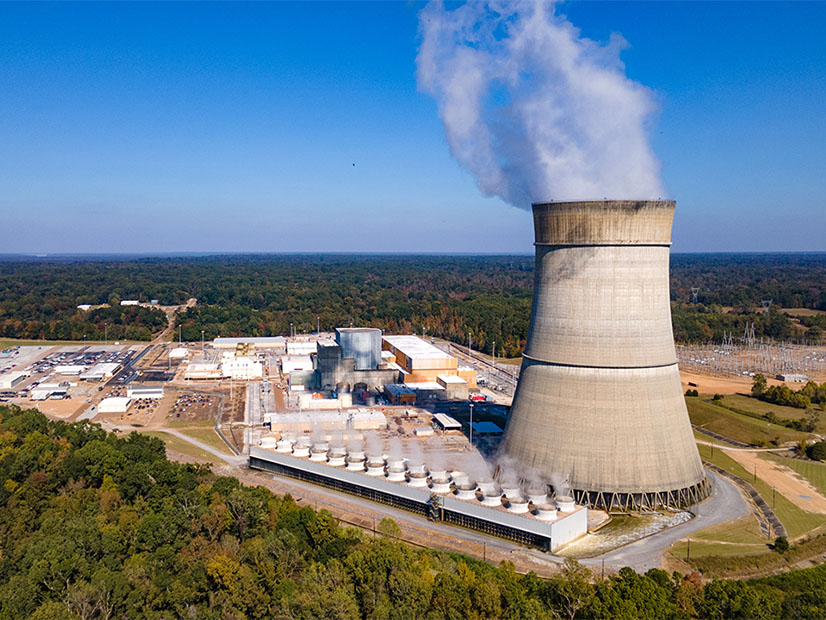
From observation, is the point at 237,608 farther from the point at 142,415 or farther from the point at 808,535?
the point at 142,415

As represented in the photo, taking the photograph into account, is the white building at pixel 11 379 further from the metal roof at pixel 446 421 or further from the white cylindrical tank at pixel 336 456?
the metal roof at pixel 446 421

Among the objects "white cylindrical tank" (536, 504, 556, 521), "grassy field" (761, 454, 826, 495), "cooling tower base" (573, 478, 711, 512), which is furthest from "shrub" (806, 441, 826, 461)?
"white cylindrical tank" (536, 504, 556, 521)

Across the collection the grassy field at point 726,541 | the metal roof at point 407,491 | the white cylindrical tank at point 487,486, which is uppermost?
the white cylindrical tank at point 487,486

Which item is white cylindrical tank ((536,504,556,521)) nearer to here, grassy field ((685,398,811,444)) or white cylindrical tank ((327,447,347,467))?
white cylindrical tank ((327,447,347,467))

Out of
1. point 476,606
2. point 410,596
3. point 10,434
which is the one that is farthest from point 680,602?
point 10,434

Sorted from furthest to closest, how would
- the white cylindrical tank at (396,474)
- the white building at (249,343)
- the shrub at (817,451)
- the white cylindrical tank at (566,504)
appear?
the white building at (249,343) < the shrub at (817,451) < the white cylindrical tank at (396,474) < the white cylindrical tank at (566,504)

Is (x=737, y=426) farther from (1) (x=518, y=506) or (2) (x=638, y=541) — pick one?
(1) (x=518, y=506)

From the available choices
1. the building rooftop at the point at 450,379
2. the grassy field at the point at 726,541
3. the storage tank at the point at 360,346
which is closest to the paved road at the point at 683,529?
the grassy field at the point at 726,541
